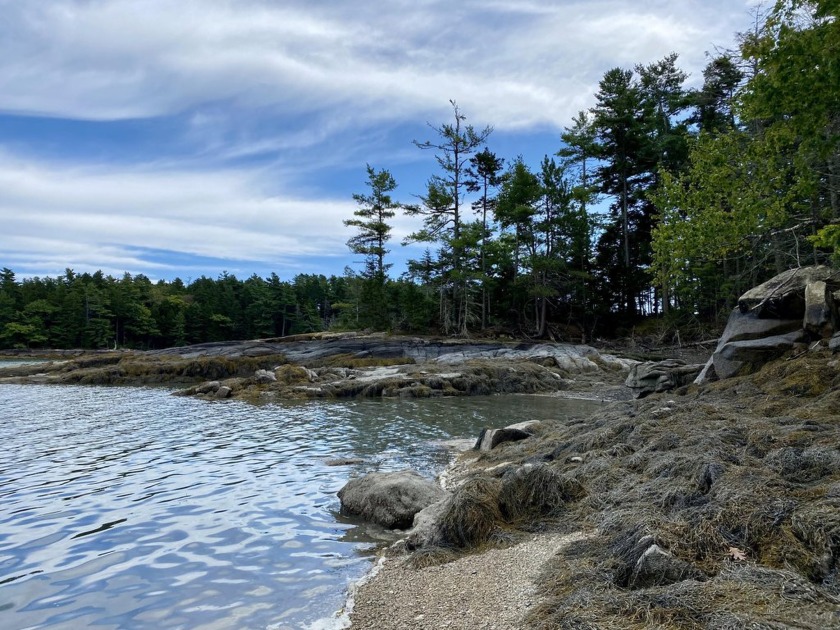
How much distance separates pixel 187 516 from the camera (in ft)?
24.7

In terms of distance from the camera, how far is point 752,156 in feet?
41.1

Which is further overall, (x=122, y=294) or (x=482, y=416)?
(x=122, y=294)

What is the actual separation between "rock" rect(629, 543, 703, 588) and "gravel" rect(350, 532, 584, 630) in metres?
0.83

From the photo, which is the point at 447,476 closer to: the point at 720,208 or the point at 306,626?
the point at 306,626

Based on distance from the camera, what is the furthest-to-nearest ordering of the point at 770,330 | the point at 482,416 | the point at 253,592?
1. the point at 482,416
2. the point at 770,330
3. the point at 253,592

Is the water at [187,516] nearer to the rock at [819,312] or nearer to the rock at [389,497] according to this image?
the rock at [389,497]

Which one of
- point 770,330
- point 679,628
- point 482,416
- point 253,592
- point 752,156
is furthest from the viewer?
point 482,416

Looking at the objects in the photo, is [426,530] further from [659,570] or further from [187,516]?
[187,516]

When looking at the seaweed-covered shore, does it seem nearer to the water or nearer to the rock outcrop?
the water

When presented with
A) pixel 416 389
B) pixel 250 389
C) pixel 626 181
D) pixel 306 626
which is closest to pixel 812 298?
pixel 306 626

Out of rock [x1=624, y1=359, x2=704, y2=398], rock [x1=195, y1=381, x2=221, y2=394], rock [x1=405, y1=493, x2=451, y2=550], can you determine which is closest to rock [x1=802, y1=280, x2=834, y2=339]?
rock [x1=624, y1=359, x2=704, y2=398]

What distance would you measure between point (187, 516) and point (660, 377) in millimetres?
13963

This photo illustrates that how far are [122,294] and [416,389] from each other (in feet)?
224

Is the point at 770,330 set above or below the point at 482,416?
above
